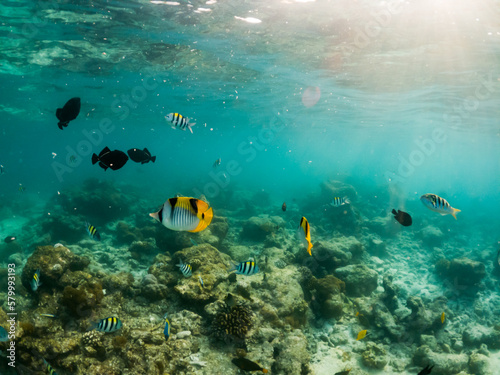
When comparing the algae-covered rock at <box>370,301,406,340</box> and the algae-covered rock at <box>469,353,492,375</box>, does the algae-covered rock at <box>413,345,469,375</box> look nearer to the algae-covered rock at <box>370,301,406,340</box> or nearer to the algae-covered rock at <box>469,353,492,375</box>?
the algae-covered rock at <box>469,353,492,375</box>

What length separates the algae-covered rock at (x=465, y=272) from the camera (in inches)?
491

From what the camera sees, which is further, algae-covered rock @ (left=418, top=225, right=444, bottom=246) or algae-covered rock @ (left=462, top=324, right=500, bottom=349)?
algae-covered rock @ (left=418, top=225, right=444, bottom=246)

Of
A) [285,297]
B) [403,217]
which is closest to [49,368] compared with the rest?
[285,297]

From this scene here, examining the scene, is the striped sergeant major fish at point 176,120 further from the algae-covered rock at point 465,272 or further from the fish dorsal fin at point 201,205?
the algae-covered rock at point 465,272

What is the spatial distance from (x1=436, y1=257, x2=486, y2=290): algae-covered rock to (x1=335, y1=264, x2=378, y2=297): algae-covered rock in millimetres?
5372

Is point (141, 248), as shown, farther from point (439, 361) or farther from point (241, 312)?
point (439, 361)

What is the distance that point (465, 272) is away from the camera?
41.5 feet

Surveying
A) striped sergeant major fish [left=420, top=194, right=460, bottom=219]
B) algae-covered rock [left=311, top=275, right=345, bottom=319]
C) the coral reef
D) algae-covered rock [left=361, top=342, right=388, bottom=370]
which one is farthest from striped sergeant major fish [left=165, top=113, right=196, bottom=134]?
algae-covered rock [left=361, top=342, right=388, bottom=370]

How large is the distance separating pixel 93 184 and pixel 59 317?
21.3m

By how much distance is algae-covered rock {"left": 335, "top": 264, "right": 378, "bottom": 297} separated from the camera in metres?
10.0

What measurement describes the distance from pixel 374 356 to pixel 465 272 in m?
8.97

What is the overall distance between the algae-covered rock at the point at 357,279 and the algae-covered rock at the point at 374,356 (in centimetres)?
270

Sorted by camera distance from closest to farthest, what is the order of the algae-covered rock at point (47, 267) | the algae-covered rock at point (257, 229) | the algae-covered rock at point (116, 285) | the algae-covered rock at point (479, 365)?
the algae-covered rock at point (47, 267) → the algae-covered rock at point (116, 285) → the algae-covered rock at point (479, 365) → the algae-covered rock at point (257, 229)

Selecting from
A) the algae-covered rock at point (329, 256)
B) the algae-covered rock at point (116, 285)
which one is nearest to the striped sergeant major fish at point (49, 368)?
the algae-covered rock at point (116, 285)
